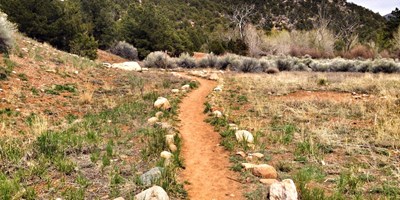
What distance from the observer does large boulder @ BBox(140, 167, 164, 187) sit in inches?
231

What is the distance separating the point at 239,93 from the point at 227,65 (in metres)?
12.2

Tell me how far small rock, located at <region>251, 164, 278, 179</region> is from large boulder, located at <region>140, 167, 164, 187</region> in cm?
175

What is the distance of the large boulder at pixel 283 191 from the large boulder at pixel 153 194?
1586 millimetres

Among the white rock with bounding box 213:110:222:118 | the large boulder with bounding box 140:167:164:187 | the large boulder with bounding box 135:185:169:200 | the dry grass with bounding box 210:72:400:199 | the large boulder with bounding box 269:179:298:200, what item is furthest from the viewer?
the white rock with bounding box 213:110:222:118

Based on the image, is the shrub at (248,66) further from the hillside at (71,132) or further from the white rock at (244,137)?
the white rock at (244,137)

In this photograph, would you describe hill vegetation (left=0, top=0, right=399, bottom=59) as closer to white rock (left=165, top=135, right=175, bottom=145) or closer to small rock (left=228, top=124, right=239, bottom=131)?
small rock (left=228, top=124, right=239, bottom=131)

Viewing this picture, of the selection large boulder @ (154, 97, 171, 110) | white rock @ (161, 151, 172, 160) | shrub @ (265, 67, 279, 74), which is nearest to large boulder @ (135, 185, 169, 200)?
white rock @ (161, 151, 172, 160)

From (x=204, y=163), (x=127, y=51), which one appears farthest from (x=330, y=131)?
(x=127, y=51)

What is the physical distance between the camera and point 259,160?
294 inches

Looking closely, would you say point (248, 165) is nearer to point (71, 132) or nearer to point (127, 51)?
point (71, 132)

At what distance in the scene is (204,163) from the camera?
24.5ft

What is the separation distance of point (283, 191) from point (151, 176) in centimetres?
212

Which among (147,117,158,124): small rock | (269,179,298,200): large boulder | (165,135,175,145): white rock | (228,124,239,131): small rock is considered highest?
(269,179,298,200): large boulder

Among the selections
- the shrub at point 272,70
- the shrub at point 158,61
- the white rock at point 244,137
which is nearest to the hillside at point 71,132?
the white rock at point 244,137
